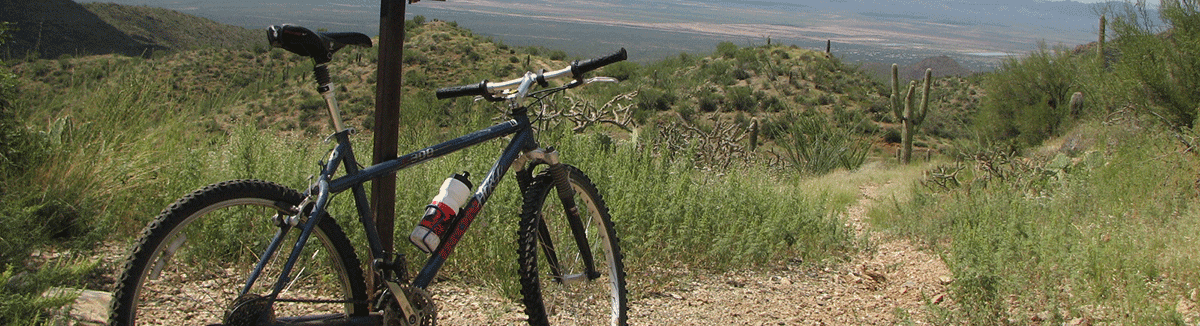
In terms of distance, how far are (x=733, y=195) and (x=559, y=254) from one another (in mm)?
2089

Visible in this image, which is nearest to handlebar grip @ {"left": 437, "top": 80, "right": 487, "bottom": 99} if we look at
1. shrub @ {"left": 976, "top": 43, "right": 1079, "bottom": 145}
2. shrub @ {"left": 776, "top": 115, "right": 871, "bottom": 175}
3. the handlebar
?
the handlebar

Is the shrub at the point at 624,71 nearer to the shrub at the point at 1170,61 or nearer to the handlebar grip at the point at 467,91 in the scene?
the shrub at the point at 1170,61

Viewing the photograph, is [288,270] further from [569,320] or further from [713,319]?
[713,319]

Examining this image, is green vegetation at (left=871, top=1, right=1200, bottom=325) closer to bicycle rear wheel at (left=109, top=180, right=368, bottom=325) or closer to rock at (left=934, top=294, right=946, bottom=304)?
rock at (left=934, top=294, right=946, bottom=304)

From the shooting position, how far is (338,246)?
2.36 meters

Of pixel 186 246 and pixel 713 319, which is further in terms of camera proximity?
pixel 713 319

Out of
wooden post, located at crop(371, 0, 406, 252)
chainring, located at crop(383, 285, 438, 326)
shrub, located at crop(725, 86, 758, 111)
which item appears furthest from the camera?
shrub, located at crop(725, 86, 758, 111)

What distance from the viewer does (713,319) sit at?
385 cm

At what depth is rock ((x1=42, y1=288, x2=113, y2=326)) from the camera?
2570mm

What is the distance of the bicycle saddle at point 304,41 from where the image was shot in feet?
7.23

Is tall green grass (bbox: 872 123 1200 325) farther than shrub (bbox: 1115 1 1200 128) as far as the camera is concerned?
No

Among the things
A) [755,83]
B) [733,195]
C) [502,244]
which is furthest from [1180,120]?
[755,83]

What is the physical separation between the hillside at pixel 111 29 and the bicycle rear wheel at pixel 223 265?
34.5 metres

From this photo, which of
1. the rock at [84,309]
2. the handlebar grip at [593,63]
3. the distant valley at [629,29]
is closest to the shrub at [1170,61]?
the distant valley at [629,29]
